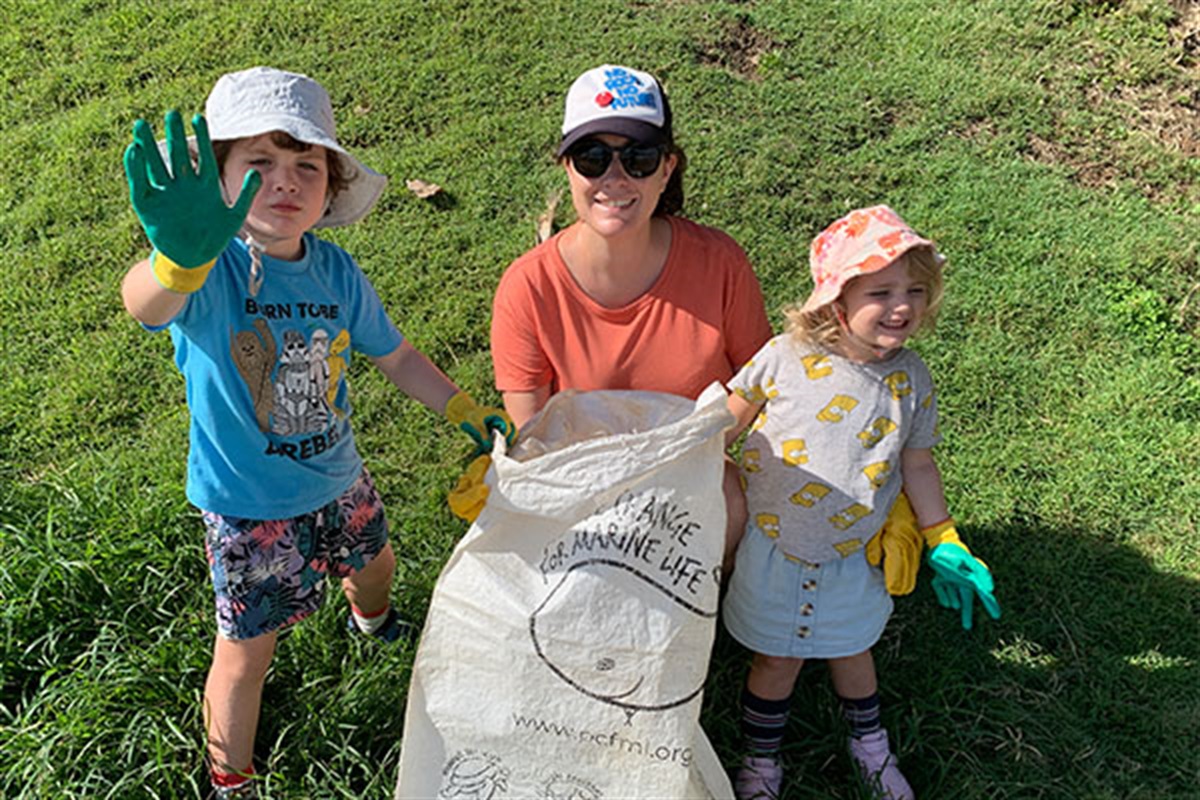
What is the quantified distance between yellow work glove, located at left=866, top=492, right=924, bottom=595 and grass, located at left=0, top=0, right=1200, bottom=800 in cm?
40

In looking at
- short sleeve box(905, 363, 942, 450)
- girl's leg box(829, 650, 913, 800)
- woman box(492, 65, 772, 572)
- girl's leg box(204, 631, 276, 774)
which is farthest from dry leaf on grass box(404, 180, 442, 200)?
girl's leg box(829, 650, 913, 800)

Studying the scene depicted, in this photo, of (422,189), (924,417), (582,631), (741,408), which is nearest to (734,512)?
(741,408)

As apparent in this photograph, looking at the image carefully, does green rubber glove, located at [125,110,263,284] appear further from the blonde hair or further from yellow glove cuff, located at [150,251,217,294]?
the blonde hair

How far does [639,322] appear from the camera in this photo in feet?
7.46

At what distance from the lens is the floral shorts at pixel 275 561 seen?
190 centimetres

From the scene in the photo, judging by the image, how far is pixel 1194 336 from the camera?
3111 millimetres

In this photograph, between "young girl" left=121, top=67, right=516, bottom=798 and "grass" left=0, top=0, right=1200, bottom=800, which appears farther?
"grass" left=0, top=0, right=1200, bottom=800

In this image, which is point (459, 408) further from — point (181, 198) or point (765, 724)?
point (765, 724)

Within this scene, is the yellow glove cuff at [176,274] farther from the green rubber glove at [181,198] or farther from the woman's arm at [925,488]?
the woman's arm at [925,488]

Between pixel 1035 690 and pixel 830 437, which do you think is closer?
pixel 830 437

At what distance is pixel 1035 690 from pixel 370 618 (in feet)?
5.21

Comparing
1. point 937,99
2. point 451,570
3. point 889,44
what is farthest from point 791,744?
point 889,44

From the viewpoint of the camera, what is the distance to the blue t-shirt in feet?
5.89

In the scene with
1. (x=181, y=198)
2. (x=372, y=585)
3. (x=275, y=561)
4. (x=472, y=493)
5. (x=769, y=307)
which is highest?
(x=181, y=198)
